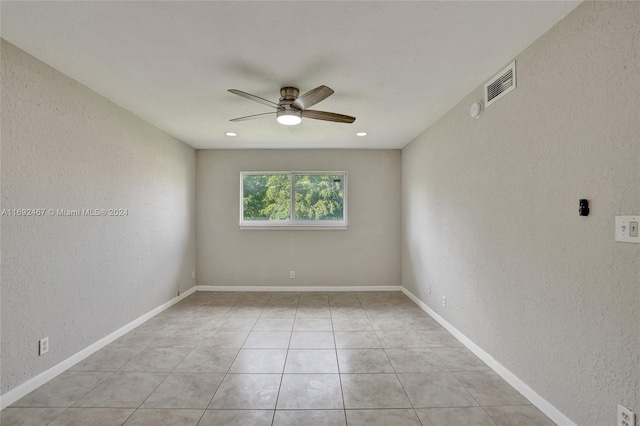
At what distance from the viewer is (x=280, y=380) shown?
215cm

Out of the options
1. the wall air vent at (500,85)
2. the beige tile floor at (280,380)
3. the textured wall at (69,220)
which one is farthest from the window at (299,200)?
the wall air vent at (500,85)

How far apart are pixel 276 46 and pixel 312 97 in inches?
18.0

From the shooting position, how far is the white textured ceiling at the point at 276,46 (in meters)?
1.58

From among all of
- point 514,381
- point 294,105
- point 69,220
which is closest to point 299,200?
point 294,105

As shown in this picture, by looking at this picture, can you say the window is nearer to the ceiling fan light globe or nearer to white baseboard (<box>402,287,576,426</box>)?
the ceiling fan light globe

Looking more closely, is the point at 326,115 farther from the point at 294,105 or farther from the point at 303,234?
the point at 303,234

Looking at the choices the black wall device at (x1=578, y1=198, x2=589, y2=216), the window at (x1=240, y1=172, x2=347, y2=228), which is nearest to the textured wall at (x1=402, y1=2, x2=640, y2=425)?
the black wall device at (x1=578, y1=198, x2=589, y2=216)

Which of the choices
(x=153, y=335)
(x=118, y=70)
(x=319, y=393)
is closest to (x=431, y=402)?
(x=319, y=393)

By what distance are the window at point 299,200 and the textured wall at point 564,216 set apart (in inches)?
93.7

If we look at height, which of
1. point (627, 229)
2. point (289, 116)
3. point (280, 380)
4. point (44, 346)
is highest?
point (289, 116)

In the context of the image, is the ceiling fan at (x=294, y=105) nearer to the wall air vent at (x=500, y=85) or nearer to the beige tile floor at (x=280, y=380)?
the wall air vent at (x=500, y=85)

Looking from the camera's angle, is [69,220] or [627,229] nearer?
[627,229]

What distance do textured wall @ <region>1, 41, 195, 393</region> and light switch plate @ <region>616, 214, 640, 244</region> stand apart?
135 inches

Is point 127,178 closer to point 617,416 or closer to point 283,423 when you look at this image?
point 283,423
